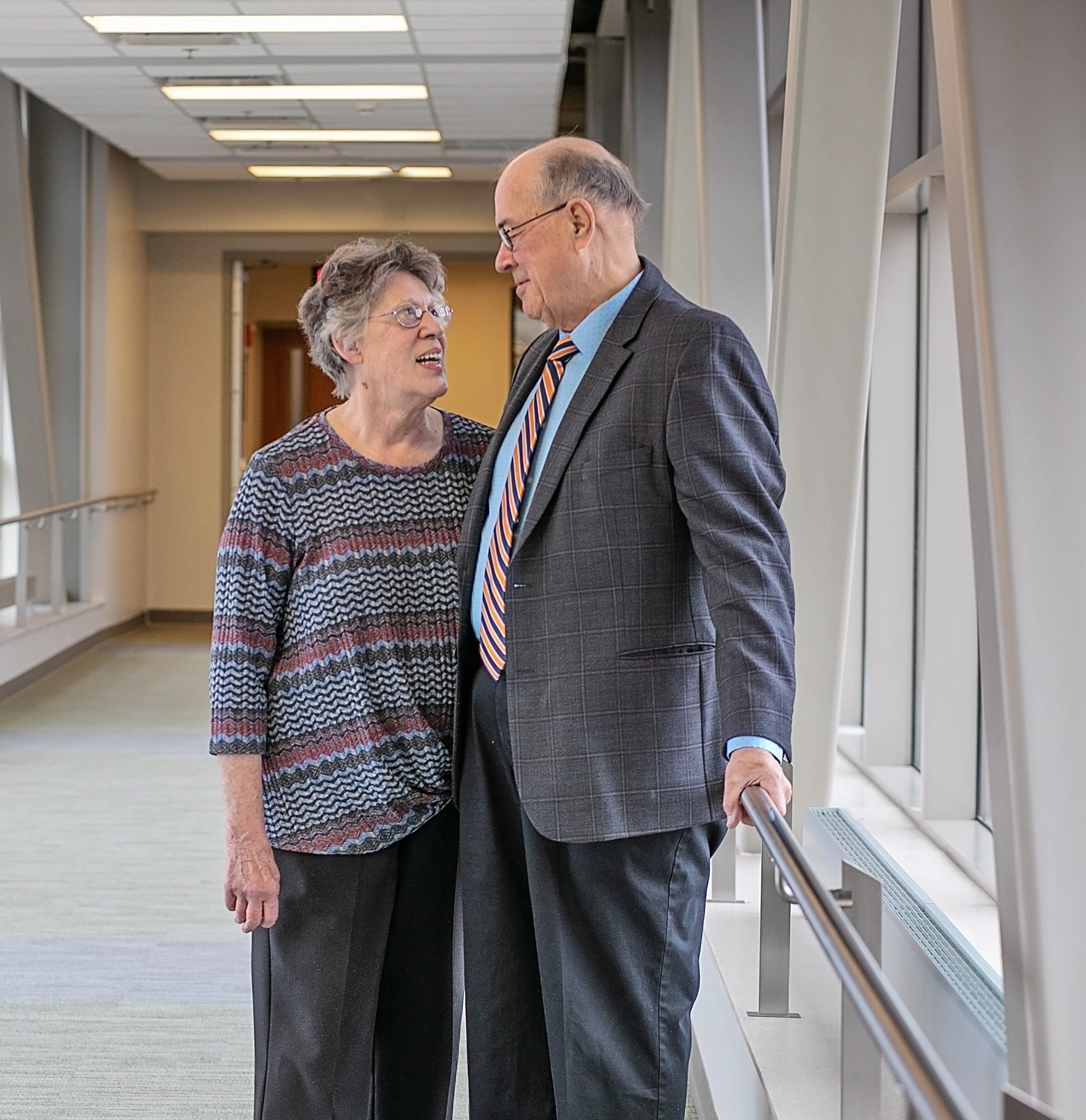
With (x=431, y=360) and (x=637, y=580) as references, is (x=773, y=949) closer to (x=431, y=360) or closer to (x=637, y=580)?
(x=637, y=580)

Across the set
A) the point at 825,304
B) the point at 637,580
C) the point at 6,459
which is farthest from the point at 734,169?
the point at 6,459

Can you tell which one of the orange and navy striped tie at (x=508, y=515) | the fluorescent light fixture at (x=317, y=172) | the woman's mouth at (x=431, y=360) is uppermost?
the fluorescent light fixture at (x=317, y=172)

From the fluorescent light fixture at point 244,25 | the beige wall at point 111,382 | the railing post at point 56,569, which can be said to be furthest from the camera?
the beige wall at point 111,382

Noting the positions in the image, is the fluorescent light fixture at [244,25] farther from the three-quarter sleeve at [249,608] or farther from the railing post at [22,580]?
the three-quarter sleeve at [249,608]

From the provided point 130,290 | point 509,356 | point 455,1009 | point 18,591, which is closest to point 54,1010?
point 455,1009

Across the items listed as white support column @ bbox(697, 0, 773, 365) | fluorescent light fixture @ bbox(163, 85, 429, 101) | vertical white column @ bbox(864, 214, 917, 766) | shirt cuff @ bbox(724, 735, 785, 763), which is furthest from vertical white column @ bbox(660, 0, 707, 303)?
shirt cuff @ bbox(724, 735, 785, 763)

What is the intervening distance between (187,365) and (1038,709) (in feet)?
42.3

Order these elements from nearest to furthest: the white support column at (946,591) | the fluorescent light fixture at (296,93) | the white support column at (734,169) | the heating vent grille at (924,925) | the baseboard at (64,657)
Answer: the heating vent grille at (924,925) < the white support column at (946,591) < the white support column at (734,169) < the fluorescent light fixture at (296,93) < the baseboard at (64,657)

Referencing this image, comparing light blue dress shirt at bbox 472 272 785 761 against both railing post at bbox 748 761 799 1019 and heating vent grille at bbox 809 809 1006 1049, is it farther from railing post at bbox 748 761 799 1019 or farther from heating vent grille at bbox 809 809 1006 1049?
railing post at bbox 748 761 799 1019

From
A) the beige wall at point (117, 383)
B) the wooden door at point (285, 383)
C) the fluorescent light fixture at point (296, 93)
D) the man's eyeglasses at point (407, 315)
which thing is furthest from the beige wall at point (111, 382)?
the man's eyeglasses at point (407, 315)

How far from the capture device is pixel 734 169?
541 centimetres

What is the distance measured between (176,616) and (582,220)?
12.6m

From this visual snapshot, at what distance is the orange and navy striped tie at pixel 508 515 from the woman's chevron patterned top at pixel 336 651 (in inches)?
6.0

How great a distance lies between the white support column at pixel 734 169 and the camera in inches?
209
